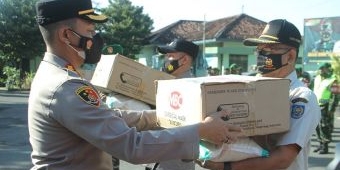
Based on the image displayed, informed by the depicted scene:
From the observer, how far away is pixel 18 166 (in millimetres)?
7242

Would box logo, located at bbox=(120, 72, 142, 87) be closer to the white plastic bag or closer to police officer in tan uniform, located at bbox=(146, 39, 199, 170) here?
police officer in tan uniform, located at bbox=(146, 39, 199, 170)

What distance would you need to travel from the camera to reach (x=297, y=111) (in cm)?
234

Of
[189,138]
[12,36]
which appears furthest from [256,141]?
[12,36]

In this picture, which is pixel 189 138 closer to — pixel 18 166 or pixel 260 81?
pixel 260 81

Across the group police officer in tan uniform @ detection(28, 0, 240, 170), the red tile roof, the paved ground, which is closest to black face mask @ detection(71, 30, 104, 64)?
police officer in tan uniform @ detection(28, 0, 240, 170)

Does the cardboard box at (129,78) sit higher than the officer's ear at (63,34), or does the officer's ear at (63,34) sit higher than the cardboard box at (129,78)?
the officer's ear at (63,34)

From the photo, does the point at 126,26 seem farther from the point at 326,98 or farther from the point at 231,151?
the point at 231,151

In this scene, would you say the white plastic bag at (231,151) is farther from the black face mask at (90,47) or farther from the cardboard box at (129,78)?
the cardboard box at (129,78)

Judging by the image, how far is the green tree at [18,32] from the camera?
101ft

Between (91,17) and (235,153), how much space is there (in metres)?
0.92

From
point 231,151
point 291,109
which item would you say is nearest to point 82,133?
point 231,151

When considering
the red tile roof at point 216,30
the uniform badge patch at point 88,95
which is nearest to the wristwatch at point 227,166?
the uniform badge patch at point 88,95

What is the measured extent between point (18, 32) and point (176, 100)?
30399 millimetres

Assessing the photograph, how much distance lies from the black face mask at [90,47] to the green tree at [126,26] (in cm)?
3392
